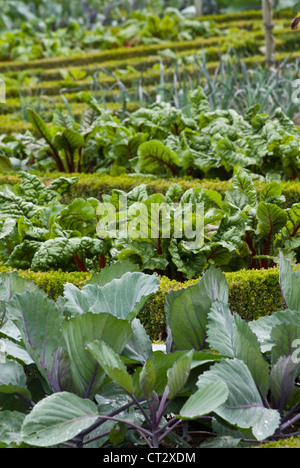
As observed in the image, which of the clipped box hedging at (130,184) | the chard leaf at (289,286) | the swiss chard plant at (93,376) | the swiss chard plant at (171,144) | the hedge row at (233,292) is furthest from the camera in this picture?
the swiss chard plant at (171,144)

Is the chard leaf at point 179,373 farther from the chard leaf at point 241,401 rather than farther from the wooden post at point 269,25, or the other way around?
the wooden post at point 269,25

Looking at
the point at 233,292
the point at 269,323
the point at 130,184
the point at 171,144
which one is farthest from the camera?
the point at 171,144

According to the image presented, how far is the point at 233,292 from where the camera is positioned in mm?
2859

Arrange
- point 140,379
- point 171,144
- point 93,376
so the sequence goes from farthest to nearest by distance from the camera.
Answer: point 171,144 < point 93,376 < point 140,379

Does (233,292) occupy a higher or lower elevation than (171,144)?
lower

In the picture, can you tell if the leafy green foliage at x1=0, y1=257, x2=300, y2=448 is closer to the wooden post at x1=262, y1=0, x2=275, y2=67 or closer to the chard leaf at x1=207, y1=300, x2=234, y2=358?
the chard leaf at x1=207, y1=300, x2=234, y2=358

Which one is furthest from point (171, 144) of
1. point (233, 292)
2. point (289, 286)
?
point (289, 286)

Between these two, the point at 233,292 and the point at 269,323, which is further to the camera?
the point at 233,292

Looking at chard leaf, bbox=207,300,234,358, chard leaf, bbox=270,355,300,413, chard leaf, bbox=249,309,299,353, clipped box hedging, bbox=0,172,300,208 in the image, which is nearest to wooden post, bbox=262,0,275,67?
clipped box hedging, bbox=0,172,300,208

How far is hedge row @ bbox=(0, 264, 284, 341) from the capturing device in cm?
282

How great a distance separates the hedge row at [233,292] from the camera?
2820 mm

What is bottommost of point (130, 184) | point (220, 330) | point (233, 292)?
point (233, 292)

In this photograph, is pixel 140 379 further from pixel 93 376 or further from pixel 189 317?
pixel 189 317

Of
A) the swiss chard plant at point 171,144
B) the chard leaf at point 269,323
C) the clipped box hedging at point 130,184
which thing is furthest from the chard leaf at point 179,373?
the swiss chard plant at point 171,144
